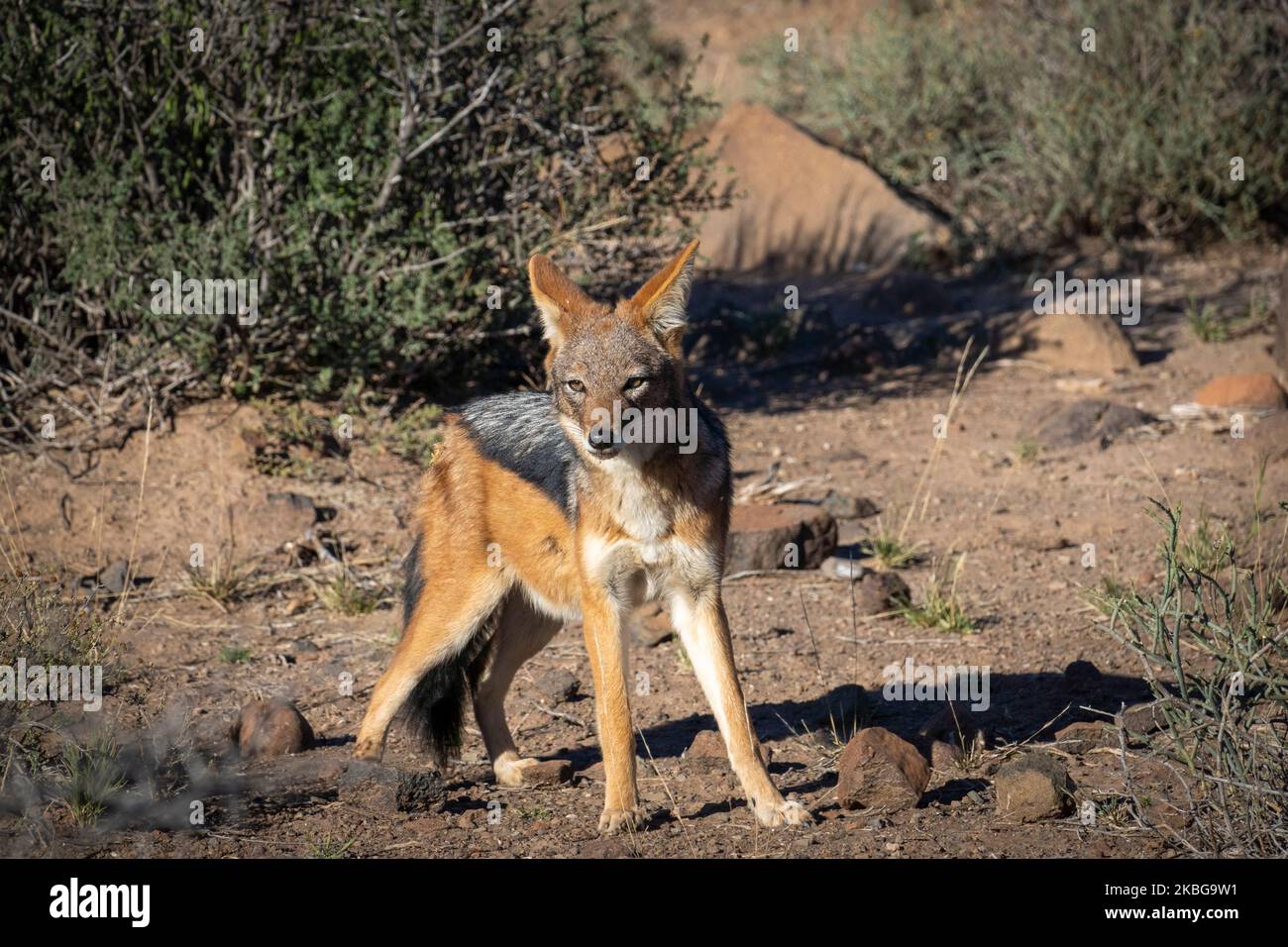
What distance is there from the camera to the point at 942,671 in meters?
6.01

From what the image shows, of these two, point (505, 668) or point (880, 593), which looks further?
point (880, 593)

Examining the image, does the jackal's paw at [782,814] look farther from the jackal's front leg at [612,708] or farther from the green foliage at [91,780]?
the green foliage at [91,780]

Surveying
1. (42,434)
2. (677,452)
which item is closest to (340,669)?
(677,452)

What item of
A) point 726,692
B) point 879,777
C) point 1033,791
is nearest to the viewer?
point 1033,791

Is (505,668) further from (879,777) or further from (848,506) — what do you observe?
(848,506)

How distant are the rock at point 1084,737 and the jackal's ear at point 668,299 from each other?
2074 mm

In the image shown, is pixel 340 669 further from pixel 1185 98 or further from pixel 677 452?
pixel 1185 98

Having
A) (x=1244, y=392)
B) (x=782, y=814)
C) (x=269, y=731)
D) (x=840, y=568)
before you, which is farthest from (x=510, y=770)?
(x=1244, y=392)

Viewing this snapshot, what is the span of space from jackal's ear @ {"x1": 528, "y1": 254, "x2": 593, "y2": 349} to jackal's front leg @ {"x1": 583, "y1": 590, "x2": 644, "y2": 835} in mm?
996

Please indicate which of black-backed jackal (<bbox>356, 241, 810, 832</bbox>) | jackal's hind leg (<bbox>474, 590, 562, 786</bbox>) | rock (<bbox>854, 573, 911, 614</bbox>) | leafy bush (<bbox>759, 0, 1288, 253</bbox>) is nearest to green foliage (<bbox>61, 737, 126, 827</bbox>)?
black-backed jackal (<bbox>356, 241, 810, 832</bbox>)

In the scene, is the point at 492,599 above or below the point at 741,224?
below

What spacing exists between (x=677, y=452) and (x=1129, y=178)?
29.7ft

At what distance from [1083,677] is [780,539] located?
1950 millimetres

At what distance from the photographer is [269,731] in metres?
5.25
